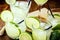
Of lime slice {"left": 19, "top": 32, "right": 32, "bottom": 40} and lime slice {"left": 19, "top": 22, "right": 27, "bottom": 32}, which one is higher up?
lime slice {"left": 19, "top": 22, "right": 27, "bottom": 32}

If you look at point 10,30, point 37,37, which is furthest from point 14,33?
point 37,37

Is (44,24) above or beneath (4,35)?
above

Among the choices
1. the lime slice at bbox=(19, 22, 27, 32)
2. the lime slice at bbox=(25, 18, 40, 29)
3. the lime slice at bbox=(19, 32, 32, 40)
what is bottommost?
the lime slice at bbox=(19, 32, 32, 40)

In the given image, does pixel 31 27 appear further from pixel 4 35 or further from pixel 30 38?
pixel 4 35

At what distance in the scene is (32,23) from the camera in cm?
83

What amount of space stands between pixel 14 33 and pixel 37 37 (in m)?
0.13

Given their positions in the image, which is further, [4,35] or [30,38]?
[4,35]

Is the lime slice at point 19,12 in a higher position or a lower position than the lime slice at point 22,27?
higher

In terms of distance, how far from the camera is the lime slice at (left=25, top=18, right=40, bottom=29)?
0.81m

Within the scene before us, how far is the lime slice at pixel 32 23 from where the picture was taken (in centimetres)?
81

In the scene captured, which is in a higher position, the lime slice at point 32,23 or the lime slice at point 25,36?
the lime slice at point 32,23

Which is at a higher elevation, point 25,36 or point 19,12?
point 19,12

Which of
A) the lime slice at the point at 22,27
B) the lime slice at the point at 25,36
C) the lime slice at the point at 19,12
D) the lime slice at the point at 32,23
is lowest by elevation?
the lime slice at the point at 25,36

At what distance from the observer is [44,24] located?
0.82 meters
